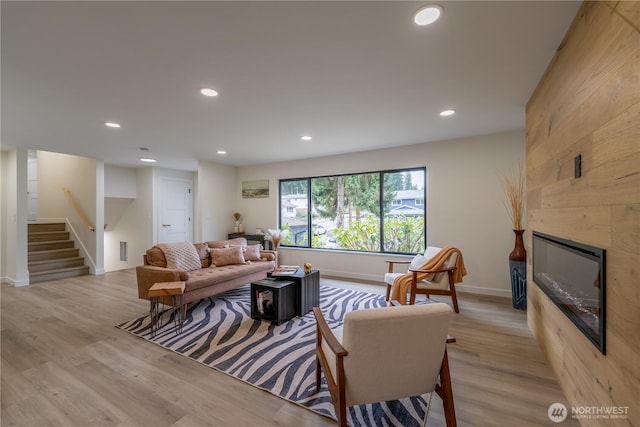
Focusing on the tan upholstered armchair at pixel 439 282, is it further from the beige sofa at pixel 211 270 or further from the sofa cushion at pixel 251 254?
the sofa cushion at pixel 251 254

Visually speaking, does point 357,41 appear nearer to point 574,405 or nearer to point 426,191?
point 574,405

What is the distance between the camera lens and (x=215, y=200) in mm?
6012

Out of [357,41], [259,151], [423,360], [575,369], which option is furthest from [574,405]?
[259,151]

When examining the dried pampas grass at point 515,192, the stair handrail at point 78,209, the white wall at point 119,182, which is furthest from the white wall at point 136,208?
the dried pampas grass at point 515,192

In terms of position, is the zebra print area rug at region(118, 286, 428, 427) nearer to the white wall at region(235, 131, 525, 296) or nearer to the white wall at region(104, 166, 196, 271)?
the white wall at region(235, 131, 525, 296)

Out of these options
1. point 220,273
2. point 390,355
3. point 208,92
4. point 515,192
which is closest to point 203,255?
point 220,273

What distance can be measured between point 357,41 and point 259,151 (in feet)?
11.2

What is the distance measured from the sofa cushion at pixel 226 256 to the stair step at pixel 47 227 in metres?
4.49

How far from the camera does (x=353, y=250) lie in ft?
17.0

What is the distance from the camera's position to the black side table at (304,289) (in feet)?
10.7

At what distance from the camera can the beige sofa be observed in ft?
10.8

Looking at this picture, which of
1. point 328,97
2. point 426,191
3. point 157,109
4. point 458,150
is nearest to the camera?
point 328,97

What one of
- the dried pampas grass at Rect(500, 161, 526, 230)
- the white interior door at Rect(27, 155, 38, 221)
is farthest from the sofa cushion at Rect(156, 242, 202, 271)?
the white interior door at Rect(27, 155, 38, 221)

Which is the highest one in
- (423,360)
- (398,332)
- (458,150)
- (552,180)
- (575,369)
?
(458,150)
